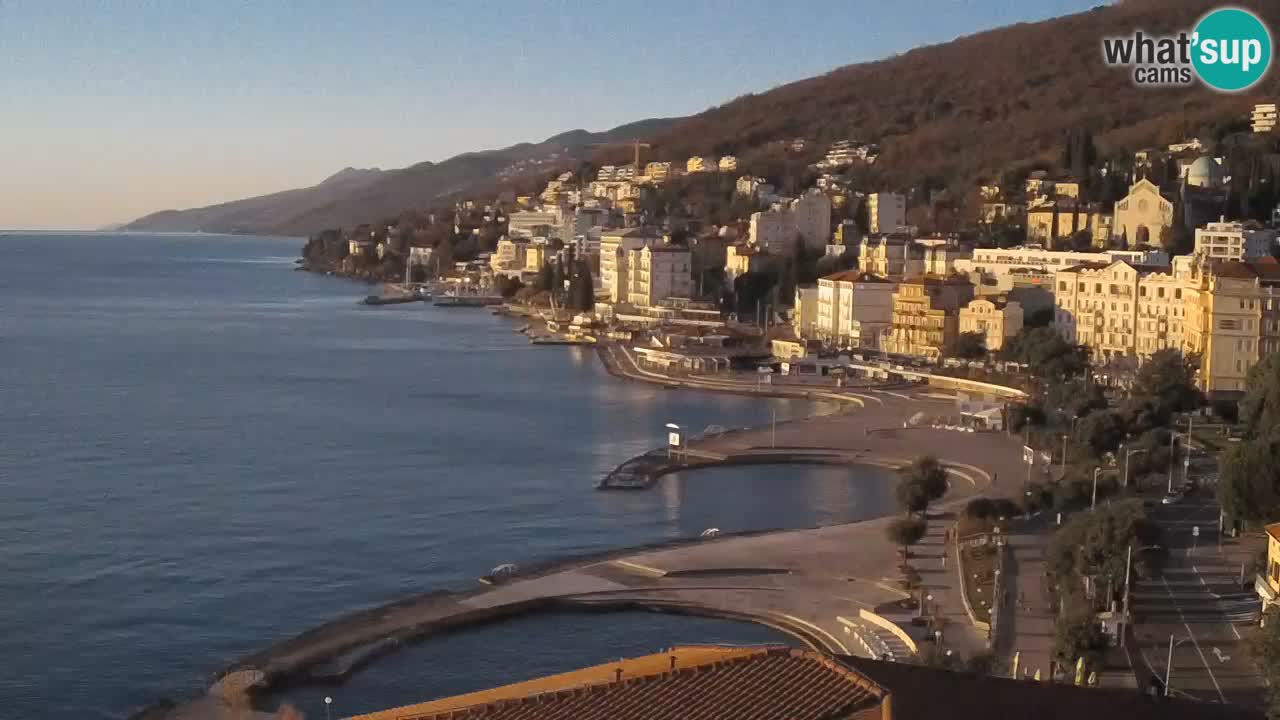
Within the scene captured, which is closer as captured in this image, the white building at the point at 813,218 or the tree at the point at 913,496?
the tree at the point at 913,496

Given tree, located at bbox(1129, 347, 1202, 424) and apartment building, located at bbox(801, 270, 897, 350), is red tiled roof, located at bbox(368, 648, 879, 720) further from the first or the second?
apartment building, located at bbox(801, 270, 897, 350)

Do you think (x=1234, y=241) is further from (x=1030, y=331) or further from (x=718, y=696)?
(x=718, y=696)

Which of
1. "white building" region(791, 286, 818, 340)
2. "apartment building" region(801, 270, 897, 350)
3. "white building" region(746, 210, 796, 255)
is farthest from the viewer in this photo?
"white building" region(746, 210, 796, 255)

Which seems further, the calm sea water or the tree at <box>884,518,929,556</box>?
the tree at <box>884,518,929,556</box>

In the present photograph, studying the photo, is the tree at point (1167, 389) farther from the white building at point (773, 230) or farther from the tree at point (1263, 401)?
the white building at point (773, 230)

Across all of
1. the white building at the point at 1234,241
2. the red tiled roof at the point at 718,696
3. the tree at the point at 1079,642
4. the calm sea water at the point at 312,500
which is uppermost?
the white building at the point at 1234,241

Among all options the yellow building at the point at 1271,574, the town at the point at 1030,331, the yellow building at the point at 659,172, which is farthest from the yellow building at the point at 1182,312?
the yellow building at the point at 659,172

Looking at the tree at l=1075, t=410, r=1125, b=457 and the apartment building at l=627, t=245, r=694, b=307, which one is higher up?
the apartment building at l=627, t=245, r=694, b=307

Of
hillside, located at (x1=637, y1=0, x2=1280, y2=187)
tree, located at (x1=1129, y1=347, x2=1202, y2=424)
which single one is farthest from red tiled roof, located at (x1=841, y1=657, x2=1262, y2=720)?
hillside, located at (x1=637, y1=0, x2=1280, y2=187)
